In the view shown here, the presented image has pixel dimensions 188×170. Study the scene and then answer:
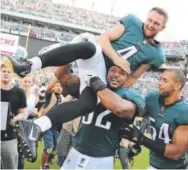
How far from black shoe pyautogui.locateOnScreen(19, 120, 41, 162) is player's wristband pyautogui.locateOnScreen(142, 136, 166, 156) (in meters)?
0.93

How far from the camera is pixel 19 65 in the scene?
3.71 metres

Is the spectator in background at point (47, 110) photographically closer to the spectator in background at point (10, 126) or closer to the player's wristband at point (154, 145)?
the spectator in background at point (10, 126)

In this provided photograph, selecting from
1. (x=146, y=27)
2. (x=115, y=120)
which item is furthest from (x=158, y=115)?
(x=146, y=27)

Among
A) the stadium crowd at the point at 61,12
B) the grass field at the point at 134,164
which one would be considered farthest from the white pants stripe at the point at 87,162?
the stadium crowd at the point at 61,12

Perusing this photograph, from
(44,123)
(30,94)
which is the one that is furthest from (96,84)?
(30,94)

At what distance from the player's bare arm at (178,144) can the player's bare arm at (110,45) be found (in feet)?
2.41

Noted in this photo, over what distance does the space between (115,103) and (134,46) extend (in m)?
0.96

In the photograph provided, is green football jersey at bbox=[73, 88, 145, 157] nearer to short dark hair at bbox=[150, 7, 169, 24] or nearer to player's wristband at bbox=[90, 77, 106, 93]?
player's wristband at bbox=[90, 77, 106, 93]

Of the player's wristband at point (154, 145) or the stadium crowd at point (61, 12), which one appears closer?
the player's wristband at point (154, 145)

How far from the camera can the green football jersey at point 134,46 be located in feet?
14.3

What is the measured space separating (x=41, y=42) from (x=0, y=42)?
1140 inches

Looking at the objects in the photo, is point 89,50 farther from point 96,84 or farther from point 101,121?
point 101,121

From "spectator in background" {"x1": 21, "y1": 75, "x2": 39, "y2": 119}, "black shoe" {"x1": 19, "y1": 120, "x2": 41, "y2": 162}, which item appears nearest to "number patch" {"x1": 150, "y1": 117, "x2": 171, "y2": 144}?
"black shoe" {"x1": 19, "y1": 120, "x2": 41, "y2": 162}

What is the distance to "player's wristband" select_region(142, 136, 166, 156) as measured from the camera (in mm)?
3736
